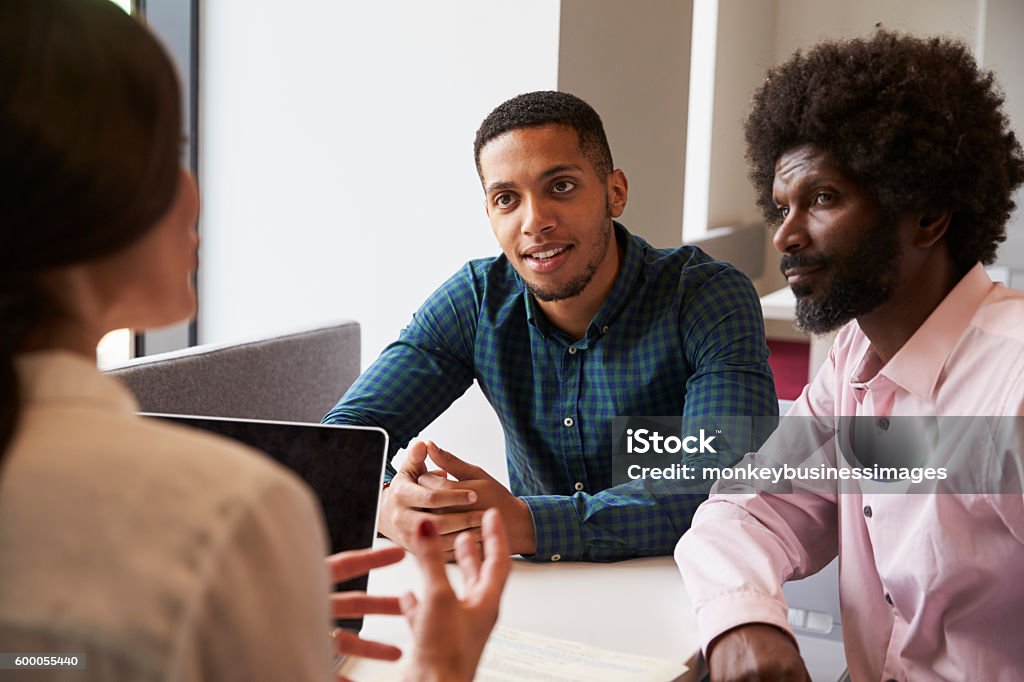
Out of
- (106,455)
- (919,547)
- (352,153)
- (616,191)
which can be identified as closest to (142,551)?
(106,455)

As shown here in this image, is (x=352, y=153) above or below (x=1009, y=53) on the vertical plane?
below

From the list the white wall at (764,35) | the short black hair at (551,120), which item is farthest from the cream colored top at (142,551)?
the white wall at (764,35)

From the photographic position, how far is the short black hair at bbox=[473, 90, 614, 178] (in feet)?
5.84

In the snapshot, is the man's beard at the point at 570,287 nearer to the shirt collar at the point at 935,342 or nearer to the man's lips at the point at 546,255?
the man's lips at the point at 546,255

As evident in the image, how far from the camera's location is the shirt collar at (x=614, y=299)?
1.74 m

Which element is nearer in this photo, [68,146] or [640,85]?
[68,146]

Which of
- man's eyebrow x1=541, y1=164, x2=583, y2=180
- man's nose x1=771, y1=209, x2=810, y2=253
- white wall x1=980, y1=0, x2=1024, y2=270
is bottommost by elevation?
man's nose x1=771, y1=209, x2=810, y2=253

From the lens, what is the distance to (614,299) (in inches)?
68.4

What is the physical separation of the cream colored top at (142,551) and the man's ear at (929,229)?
38.4 inches

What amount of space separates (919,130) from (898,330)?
0.23m

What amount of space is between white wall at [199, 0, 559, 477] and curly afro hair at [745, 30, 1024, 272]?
0.99 meters

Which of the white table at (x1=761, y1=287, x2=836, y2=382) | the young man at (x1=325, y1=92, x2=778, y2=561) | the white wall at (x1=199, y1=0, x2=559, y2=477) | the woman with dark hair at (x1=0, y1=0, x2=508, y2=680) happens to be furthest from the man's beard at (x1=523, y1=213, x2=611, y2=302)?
the woman with dark hair at (x1=0, y1=0, x2=508, y2=680)

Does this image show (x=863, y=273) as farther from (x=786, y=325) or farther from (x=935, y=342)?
(x=786, y=325)

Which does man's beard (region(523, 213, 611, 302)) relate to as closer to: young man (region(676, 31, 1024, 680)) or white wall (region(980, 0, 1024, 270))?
young man (region(676, 31, 1024, 680))
